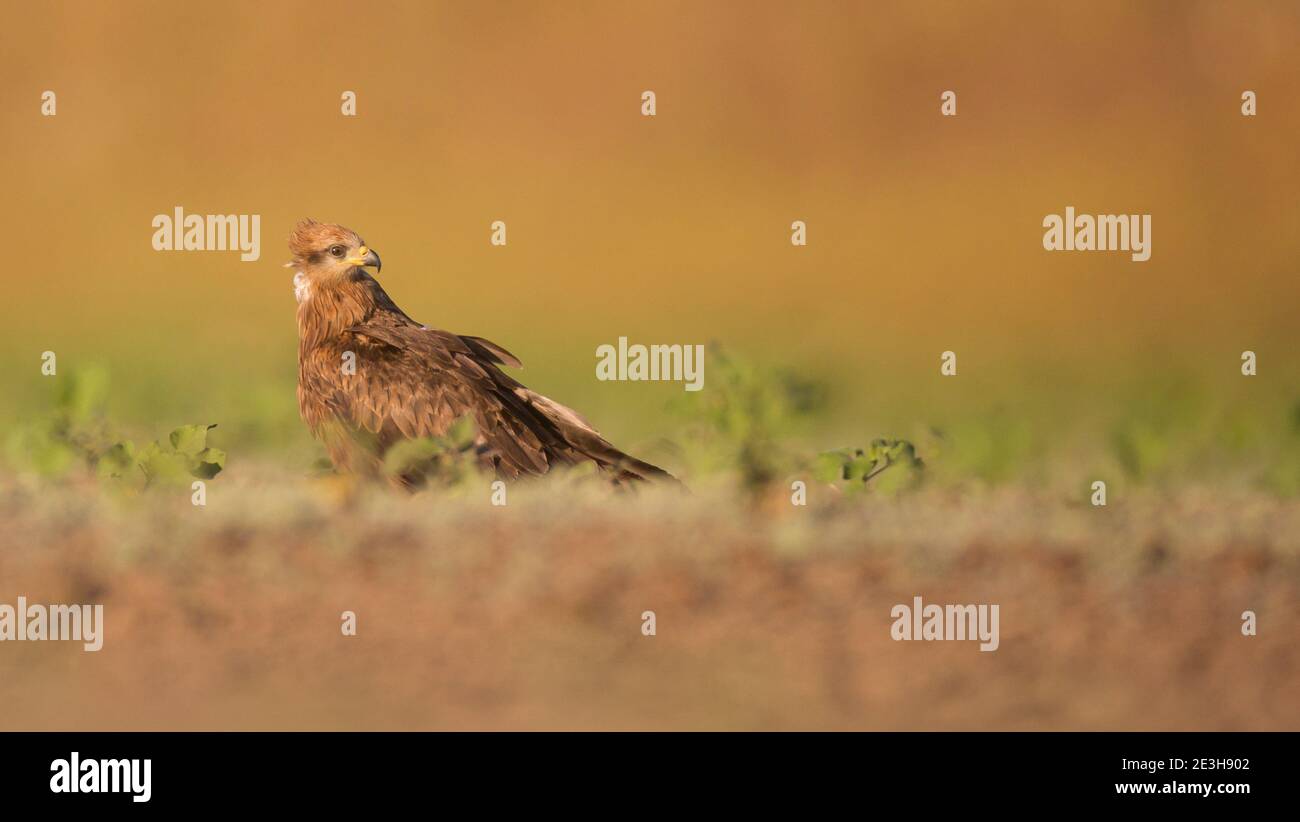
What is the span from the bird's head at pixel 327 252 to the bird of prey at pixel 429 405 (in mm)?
91

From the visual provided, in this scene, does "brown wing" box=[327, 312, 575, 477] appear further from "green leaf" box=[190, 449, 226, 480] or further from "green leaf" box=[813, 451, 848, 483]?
"green leaf" box=[813, 451, 848, 483]

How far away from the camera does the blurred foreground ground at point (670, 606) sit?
5367 millimetres

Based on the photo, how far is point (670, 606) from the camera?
19.2ft

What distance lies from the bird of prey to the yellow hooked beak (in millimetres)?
10

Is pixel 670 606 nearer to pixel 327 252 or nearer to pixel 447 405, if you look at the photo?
pixel 447 405

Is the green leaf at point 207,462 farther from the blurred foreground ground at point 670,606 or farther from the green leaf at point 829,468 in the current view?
the green leaf at point 829,468

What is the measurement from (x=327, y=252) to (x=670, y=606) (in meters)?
4.33

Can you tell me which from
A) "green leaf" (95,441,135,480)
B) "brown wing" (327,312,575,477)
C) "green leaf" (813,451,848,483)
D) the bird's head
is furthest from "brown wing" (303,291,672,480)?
"green leaf" (95,441,135,480)

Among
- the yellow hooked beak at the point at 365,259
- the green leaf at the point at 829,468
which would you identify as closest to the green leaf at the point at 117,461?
the yellow hooked beak at the point at 365,259

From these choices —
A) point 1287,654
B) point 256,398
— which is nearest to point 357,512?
point 256,398

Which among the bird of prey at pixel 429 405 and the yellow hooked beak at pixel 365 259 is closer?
the bird of prey at pixel 429 405

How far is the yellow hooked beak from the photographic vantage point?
934 centimetres

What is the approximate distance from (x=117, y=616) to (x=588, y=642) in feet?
5.09

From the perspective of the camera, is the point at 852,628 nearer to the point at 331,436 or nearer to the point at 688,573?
the point at 688,573
